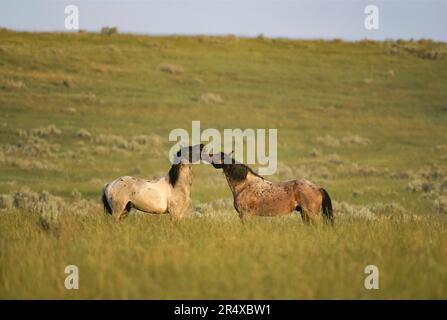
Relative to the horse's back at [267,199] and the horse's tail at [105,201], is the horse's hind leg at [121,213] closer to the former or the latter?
the horse's tail at [105,201]

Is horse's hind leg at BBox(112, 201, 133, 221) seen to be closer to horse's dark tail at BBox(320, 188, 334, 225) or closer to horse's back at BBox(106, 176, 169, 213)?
horse's back at BBox(106, 176, 169, 213)

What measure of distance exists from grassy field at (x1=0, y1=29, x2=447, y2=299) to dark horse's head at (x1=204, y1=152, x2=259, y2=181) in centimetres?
78

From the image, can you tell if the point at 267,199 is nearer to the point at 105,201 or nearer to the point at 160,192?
the point at 160,192

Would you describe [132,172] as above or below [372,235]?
above

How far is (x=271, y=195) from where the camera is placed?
1252 cm

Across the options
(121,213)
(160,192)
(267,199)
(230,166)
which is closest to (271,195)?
(267,199)

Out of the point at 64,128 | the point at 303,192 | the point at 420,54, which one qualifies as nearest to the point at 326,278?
the point at 303,192

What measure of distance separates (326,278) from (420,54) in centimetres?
5817

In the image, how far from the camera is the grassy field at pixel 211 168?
859 centimetres

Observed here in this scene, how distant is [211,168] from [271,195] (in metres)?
22.6

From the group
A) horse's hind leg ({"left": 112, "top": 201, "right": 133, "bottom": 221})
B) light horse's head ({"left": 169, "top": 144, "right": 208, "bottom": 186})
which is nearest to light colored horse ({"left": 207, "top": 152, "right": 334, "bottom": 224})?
light horse's head ({"left": 169, "top": 144, "right": 208, "bottom": 186})

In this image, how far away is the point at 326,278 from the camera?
8.34 meters

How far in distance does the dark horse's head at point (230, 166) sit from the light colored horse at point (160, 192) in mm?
310

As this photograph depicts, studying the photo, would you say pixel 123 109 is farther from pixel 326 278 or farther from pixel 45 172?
pixel 326 278
